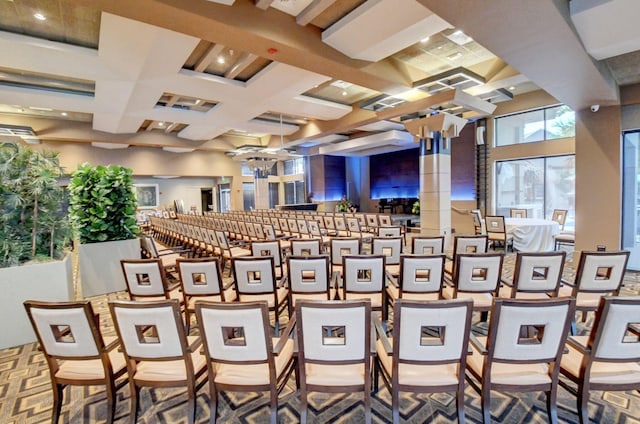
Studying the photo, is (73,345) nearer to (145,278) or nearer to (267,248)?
(145,278)

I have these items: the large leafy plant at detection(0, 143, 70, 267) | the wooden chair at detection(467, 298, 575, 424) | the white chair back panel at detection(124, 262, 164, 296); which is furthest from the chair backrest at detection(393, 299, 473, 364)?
the large leafy plant at detection(0, 143, 70, 267)

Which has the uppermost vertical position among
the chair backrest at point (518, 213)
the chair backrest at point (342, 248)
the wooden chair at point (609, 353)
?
the chair backrest at point (518, 213)

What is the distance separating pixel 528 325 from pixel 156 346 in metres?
2.26

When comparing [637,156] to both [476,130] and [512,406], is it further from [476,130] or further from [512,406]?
[512,406]

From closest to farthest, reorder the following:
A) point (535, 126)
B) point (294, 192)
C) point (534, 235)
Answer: point (534, 235) < point (535, 126) < point (294, 192)

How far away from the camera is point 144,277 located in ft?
10.9

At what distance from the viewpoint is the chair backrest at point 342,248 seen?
13.2 feet

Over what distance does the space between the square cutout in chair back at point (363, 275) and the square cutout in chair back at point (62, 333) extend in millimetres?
2301

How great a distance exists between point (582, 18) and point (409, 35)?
1933 mm

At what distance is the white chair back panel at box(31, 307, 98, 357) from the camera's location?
1848 mm

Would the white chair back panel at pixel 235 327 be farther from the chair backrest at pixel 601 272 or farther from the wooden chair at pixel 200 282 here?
the chair backrest at pixel 601 272

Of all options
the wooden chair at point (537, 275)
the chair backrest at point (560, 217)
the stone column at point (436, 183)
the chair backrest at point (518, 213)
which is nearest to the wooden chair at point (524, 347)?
the wooden chair at point (537, 275)

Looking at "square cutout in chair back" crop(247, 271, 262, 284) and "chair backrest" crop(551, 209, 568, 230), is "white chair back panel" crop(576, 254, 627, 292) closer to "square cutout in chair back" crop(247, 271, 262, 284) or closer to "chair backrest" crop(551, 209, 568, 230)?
"square cutout in chair back" crop(247, 271, 262, 284)

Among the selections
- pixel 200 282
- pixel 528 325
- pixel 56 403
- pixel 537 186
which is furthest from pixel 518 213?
pixel 56 403
